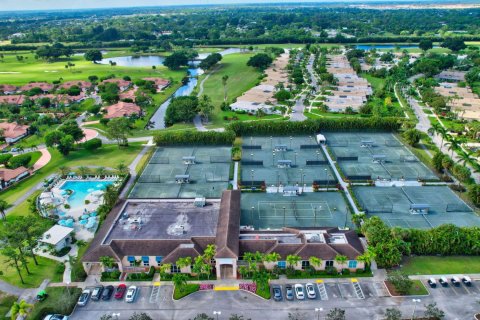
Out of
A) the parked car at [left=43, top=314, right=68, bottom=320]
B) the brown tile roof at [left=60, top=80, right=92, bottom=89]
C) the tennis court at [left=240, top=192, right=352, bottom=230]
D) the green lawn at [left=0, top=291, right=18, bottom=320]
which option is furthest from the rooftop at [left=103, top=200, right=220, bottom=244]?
the brown tile roof at [left=60, top=80, right=92, bottom=89]

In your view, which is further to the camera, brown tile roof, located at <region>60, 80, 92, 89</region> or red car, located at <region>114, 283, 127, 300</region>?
brown tile roof, located at <region>60, 80, 92, 89</region>

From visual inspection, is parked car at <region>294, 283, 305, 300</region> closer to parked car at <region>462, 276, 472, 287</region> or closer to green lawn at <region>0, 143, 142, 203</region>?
parked car at <region>462, 276, 472, 287</region>

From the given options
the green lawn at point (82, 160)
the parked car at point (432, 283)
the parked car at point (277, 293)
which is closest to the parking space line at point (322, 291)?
the parked car at point (277, 293)

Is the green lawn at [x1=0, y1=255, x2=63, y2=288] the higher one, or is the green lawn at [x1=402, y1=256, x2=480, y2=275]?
the green lawn at [x1=402, y1=256, x2=480, y2=275]

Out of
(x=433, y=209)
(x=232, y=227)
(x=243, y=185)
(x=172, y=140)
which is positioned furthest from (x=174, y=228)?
(x=433, y=209)

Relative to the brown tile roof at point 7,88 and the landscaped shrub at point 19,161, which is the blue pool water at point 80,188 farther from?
the brown tile roof at point 7,88

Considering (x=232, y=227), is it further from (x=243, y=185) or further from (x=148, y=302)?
(x=243, y=185)

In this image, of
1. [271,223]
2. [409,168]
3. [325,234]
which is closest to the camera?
[325,234]
